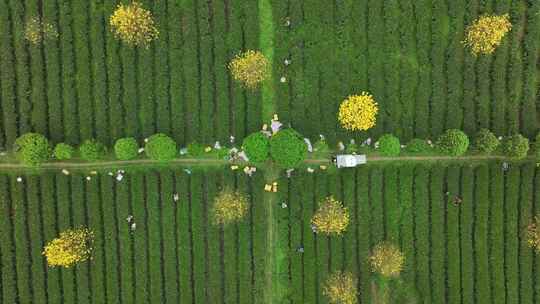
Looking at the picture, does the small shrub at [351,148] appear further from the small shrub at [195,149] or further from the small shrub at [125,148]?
the small shrub at [125,148]

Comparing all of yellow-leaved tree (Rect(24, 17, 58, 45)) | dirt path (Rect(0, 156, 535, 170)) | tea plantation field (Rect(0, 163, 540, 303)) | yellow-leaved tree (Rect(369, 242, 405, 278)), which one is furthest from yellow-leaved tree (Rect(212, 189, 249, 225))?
yellow-leaved tree (Rect(24, 17, 58, 45))

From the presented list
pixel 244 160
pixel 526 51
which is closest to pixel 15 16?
pixel 244 160

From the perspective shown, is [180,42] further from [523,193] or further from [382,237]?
[523,193]

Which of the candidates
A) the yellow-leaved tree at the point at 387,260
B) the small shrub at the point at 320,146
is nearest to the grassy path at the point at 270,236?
the small shrub at the point at 320,146

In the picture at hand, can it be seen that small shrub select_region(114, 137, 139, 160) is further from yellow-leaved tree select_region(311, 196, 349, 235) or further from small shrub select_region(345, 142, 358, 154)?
small shrub select_region(345, 142, 358, 154)

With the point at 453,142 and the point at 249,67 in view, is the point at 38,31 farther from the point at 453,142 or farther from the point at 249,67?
the point at 453,142

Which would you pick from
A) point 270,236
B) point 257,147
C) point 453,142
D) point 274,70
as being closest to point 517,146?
point 453,142
